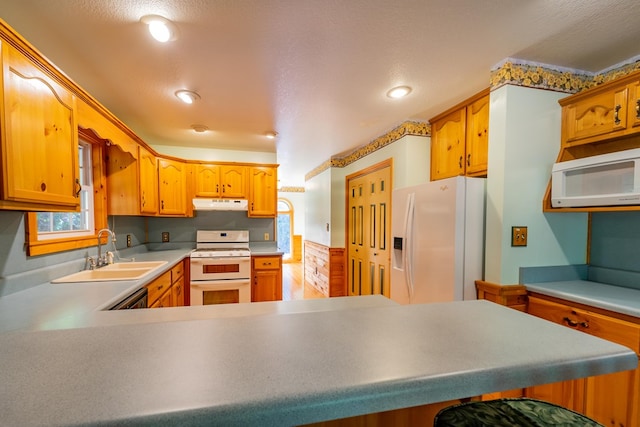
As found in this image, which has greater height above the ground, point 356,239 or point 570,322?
point 356,239

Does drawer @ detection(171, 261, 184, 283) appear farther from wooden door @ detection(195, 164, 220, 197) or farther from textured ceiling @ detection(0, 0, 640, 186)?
textured ceiling @ detection(0, 0, 640, 186)

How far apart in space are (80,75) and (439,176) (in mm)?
3068

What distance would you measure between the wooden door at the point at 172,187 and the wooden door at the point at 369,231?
95.3 inches

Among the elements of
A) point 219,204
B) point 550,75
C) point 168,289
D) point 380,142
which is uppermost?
point 550,75

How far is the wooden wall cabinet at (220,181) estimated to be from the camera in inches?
138

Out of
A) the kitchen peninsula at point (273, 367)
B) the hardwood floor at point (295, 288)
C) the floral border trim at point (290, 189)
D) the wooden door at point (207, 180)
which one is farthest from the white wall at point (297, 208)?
the kitchen peninsula at point (273, 367)

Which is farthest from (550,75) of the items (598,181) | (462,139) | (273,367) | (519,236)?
(273,367)

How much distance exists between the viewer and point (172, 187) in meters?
3.31

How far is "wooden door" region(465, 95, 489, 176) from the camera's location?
200 cm

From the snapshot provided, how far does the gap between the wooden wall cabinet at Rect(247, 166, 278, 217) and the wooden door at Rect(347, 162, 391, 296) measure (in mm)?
1246

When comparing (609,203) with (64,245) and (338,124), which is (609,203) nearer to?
(338,124)

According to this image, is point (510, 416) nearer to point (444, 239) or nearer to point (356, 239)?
point (444, 239)

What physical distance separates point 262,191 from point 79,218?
6.43 feet

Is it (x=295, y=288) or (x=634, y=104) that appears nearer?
(x=634, y=104)
